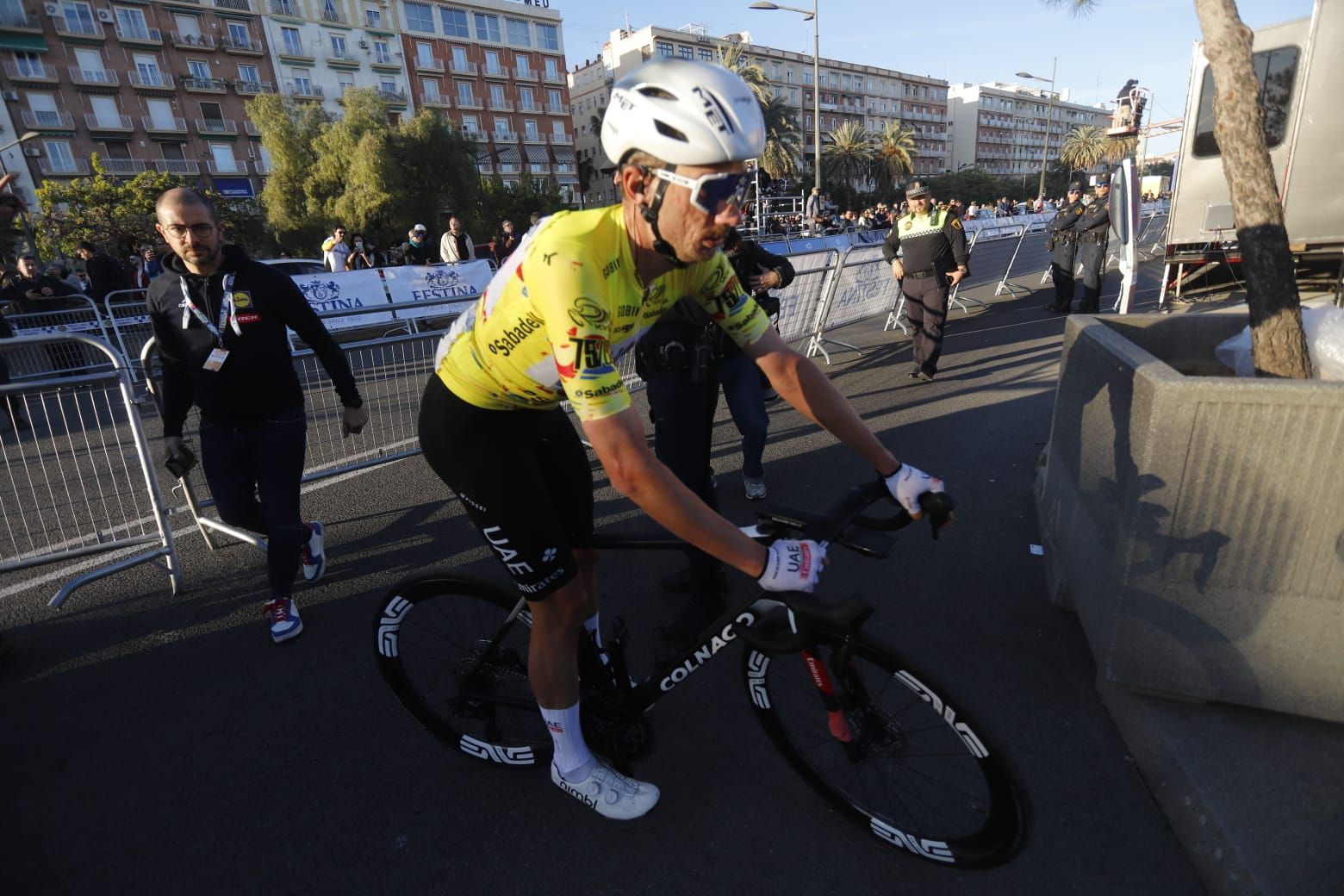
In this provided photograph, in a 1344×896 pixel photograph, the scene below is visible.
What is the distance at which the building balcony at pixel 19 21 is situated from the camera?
46.4 meters

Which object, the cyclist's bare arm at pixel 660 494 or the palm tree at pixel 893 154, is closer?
the cyclist's bare arm at pixel 660 494

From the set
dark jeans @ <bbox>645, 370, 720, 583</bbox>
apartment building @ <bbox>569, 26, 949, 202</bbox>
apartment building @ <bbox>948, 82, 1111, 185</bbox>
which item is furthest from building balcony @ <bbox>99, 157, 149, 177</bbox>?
apartment building @ <bbox>948, 82, 1111, 185</bbox>

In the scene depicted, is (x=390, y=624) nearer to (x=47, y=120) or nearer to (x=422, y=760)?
(x=422, y=760)

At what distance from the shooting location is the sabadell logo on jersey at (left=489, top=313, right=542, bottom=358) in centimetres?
179

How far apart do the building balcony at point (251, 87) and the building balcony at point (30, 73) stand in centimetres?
1107

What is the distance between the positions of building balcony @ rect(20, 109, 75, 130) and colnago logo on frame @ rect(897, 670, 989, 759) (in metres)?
67.5

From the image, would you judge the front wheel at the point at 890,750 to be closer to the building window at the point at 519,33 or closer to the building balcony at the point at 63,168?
the building balcony at the point at 63,168

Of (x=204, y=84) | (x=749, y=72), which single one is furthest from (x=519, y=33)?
(x=204, y=84)

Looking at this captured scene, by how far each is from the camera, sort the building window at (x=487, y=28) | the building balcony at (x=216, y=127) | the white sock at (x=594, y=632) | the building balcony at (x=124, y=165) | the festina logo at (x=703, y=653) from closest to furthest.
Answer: the festina logo at (x=703, y=653)
the white sock at (x=594, y=632)
the building balcony at (x=124, y=165)
the building balcony at (x=216, y=127)
the building window at (x=487, y=28)

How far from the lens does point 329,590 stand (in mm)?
3875

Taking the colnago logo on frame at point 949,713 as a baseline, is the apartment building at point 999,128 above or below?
above

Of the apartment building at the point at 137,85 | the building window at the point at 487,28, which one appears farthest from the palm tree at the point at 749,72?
the apartment building at the point at 137,85

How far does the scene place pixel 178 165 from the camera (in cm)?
5281

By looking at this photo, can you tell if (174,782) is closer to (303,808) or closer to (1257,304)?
(303,808)
